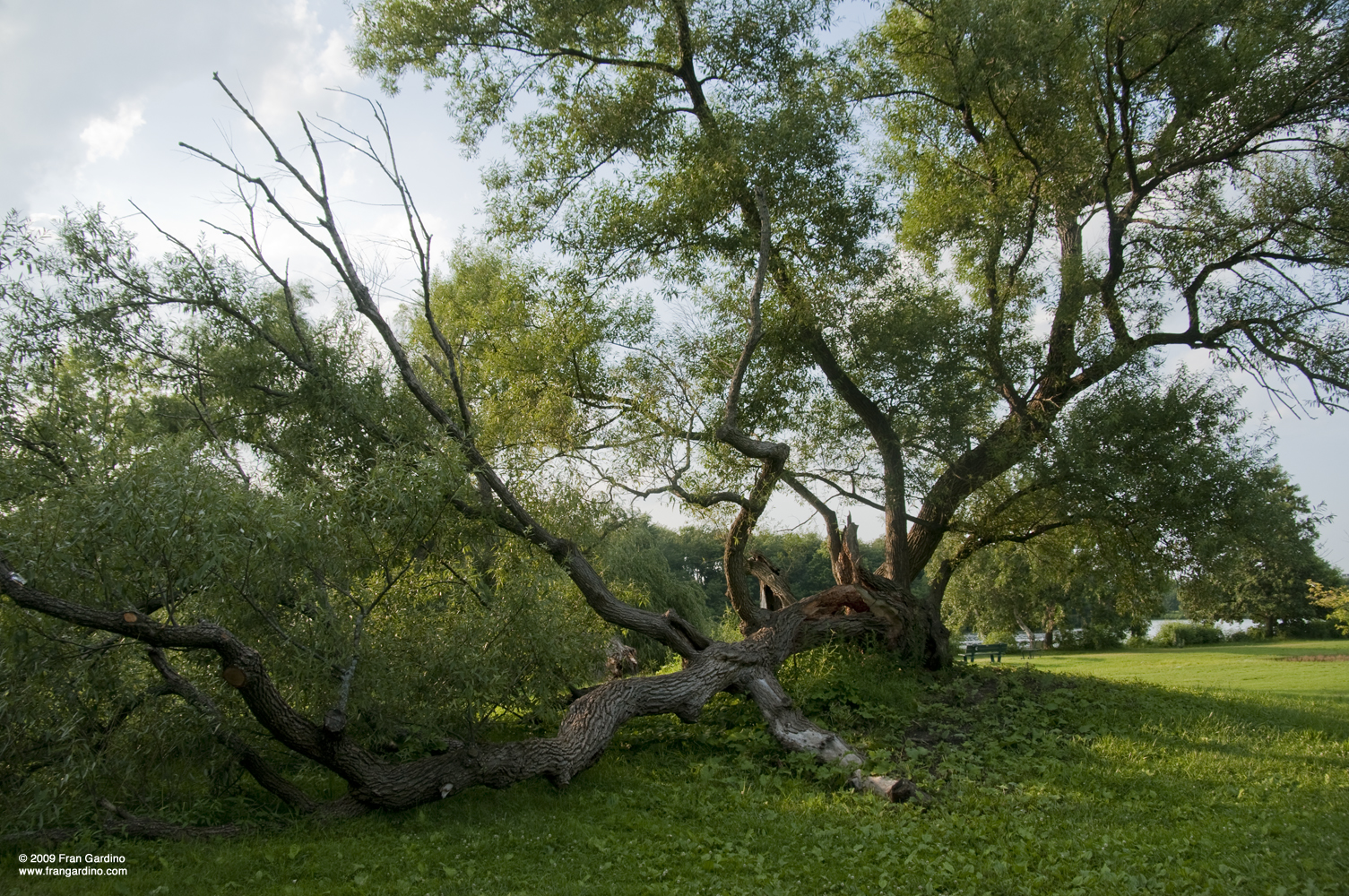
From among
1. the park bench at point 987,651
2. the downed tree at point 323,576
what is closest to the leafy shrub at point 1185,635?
the park bench at point 987,651

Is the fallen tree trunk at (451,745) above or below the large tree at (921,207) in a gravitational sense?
below

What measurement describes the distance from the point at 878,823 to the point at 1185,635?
38448 mm

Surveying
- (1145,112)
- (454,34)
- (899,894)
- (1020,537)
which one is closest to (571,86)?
(454,34)

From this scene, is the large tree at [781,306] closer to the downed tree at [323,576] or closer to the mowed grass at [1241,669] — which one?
the downed tree at [323,576]

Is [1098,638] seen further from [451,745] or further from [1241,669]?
[451,745]

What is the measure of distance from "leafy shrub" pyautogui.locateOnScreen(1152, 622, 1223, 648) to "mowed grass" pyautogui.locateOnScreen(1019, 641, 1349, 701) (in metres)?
5.11

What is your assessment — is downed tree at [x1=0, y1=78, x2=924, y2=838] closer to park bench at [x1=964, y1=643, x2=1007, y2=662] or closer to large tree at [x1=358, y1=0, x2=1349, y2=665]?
large tree at [x1=358, y1=0, x2=1349, y2=665]

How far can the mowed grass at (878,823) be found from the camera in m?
5.44

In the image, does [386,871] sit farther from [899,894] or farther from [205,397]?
[205,397]

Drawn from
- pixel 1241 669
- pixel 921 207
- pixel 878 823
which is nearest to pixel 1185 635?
pixel 1241 669

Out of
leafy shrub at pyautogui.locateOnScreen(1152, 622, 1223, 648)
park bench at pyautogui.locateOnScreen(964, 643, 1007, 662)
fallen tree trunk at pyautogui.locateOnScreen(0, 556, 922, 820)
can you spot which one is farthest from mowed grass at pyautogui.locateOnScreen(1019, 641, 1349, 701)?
fallen tree trunk at pyautogui.locateOnScreen(0, 556, 922, 820)

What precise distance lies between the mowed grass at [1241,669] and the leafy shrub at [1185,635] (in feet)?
16.8

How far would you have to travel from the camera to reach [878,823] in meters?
6.68

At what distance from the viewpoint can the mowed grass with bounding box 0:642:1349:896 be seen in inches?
214
